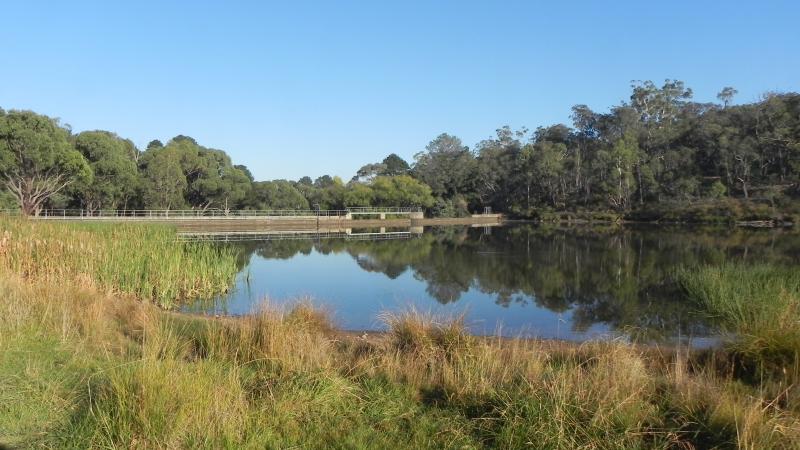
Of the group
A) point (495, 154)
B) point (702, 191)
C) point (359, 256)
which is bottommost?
point (359, 256)

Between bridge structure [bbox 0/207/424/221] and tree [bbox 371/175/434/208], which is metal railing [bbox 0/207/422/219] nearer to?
bridge structure [bbox 0/207/424/221]

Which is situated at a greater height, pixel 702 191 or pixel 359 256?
pixel 702 191

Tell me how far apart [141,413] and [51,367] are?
7.10ft

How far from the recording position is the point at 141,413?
370 centimetres

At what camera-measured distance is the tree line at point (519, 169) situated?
4088 cm

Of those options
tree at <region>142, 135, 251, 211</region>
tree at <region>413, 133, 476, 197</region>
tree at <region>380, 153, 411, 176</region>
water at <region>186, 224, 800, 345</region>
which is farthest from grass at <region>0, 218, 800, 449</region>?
tree at <region>380, 153, 411, 176</region>

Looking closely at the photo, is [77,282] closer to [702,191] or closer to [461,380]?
[461,380]

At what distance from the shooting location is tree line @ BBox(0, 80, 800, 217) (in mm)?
40875

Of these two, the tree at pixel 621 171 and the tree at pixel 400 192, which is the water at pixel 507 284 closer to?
the tree at pixel 621 171

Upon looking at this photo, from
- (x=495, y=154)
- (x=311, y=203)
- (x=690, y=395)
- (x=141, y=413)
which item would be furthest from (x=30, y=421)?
(x=495, y=154)

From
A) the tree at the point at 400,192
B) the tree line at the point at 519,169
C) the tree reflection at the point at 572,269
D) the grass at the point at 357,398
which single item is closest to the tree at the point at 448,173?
the tree line at the point at 519,169

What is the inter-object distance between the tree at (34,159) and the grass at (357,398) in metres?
36.7

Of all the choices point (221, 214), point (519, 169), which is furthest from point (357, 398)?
point (519, 169)

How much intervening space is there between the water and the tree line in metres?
19.2
